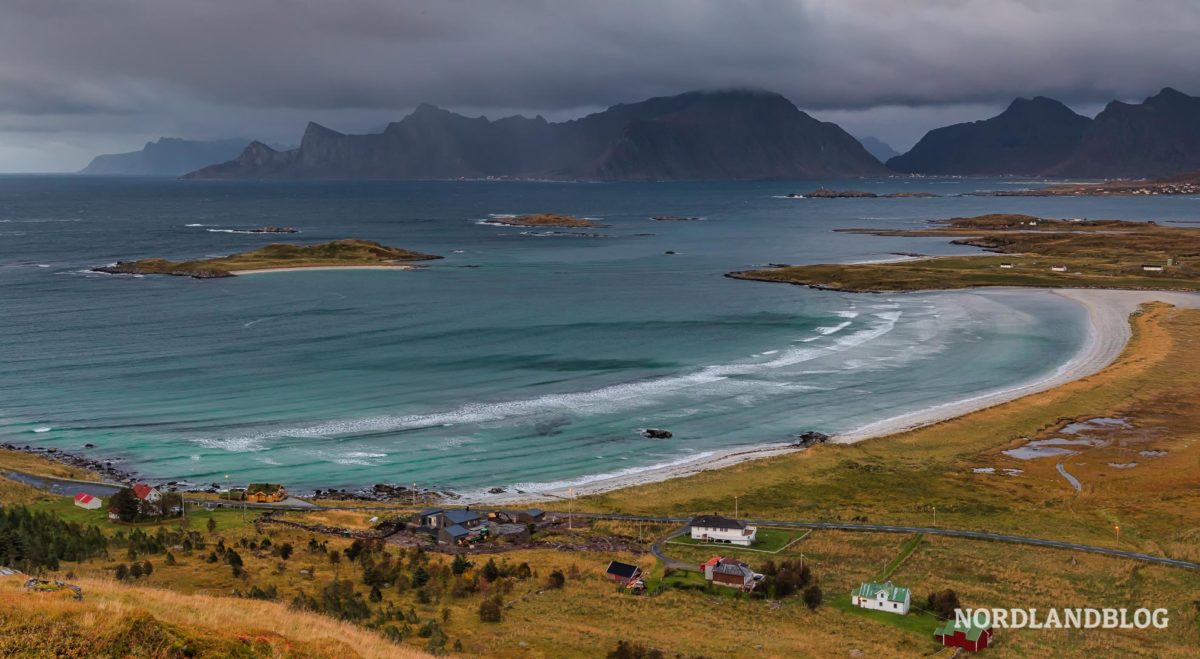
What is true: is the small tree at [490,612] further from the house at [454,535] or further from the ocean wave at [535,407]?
the ocean wave at [535,407]

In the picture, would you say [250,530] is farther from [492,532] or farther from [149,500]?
[492,532]

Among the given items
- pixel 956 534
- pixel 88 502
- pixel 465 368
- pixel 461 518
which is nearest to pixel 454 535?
pixel 461 518

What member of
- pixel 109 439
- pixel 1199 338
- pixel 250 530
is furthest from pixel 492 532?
pixel 1199 338

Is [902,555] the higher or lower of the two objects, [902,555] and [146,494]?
the lower

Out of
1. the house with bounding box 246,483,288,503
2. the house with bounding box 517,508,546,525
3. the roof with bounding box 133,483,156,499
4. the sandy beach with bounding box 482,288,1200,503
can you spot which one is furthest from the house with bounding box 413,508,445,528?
the roof with bounding box 133,483,156,499

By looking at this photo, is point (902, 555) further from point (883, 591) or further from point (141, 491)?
point (141, 491)
